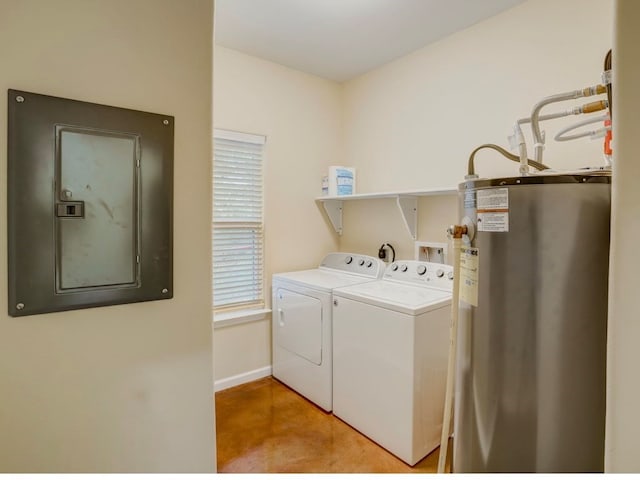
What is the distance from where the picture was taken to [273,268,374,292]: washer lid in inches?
92.5

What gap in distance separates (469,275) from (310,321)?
1403mm

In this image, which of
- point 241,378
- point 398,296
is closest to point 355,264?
point 398,296

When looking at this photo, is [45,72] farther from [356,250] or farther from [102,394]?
[356,250]

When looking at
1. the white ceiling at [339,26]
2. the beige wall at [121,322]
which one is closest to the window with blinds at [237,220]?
the white ceiling at [339,26]

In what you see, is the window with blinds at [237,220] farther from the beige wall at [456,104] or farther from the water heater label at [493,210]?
the water heater label at [493,210]

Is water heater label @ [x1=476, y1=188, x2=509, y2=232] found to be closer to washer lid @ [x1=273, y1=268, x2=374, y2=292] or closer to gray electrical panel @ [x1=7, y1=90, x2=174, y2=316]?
gray electrical panel @ [x1=7, y1=90, x2=174, y2=316]

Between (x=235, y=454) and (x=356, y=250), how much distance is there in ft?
5.96

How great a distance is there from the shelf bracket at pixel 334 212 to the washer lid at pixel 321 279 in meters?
0.48

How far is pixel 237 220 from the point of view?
2.64 m

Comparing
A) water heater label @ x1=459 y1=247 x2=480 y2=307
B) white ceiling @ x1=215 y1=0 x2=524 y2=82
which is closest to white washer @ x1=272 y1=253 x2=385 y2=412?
water heater label @ x1=459 y1=247 x2=480 y2=307

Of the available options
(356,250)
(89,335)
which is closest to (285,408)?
(356,250)

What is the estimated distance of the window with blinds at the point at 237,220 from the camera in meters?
2.57

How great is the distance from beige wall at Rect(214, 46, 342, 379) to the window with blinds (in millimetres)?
75

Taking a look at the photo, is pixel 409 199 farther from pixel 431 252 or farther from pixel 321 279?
pixel 321 279
